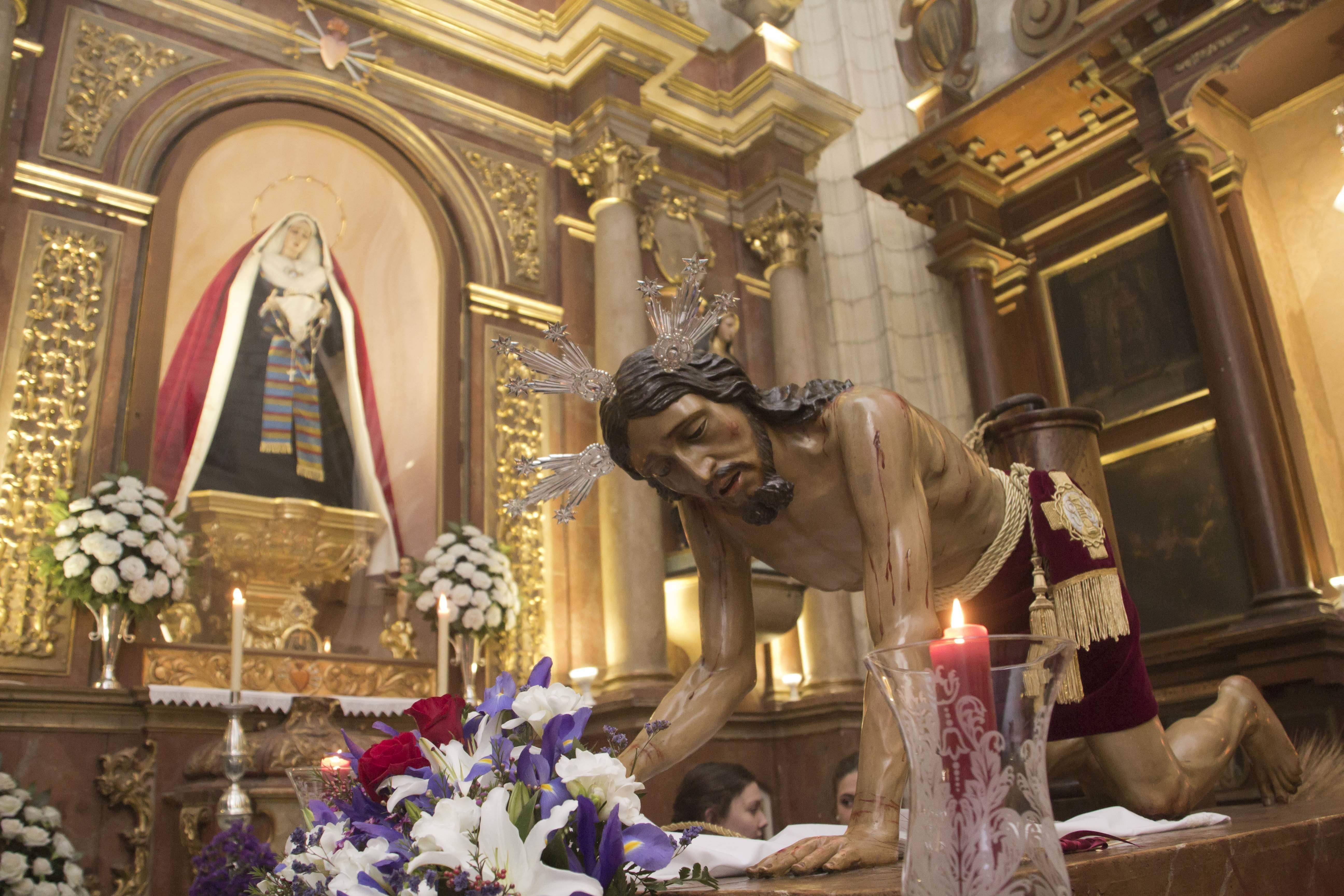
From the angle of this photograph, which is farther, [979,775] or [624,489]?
[624,489]

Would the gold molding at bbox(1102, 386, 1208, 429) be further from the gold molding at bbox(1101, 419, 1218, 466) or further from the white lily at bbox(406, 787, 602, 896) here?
the white lily at bbox(406, 787, 602, 896)

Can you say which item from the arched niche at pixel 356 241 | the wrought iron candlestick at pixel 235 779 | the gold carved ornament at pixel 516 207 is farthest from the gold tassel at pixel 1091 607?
the gold carved ornament at pixel 516 207

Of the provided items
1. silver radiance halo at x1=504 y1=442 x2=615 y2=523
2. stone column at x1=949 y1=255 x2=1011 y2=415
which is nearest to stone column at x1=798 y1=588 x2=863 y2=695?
stone column at x1=949 y1=255 x2=1011 y2=415

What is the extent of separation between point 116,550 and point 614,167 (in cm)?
412

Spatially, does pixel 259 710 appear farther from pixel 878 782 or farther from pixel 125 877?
pixel 878 782

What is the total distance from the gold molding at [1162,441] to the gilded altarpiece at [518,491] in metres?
Result: 3.80

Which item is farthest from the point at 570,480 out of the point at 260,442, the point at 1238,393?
the point at 1238,393

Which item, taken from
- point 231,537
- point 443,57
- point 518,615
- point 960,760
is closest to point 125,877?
point 231,537

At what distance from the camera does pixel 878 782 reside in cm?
163

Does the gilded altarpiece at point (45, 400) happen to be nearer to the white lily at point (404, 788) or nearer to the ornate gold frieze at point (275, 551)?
the ornate gold frieze at point (275, 551)

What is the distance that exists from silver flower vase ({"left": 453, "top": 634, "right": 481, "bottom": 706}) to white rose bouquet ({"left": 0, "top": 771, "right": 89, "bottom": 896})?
7.02 ft

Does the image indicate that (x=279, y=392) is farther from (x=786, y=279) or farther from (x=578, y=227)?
(x=786, y=279)

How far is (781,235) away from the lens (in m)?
8.48

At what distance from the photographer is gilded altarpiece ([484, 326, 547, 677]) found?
263 inches
